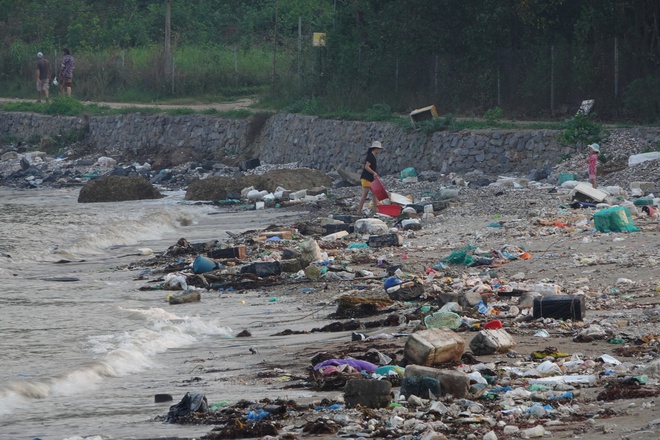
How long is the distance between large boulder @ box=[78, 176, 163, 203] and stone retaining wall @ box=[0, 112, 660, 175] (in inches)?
180

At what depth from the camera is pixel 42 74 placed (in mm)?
37031

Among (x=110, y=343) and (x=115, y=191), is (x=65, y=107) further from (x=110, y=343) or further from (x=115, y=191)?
(x=110, y=343)

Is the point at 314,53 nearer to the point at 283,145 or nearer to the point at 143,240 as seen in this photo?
the point at 283,145

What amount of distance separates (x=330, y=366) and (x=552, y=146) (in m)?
14.9

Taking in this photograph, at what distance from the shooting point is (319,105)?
28.8 meters

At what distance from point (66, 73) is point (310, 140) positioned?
12.9 metres

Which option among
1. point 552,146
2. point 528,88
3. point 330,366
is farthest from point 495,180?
point 330,366

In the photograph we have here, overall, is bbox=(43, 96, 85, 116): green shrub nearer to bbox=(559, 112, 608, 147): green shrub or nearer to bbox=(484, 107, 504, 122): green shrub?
bbox=(484, 107, 504, 122): green shrub

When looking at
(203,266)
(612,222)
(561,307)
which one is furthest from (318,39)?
(561,307)

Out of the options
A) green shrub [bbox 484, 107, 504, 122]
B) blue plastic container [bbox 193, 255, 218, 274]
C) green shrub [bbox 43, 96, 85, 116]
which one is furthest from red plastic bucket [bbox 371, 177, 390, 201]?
green shrub [bbox 43, 96, 85, 116]

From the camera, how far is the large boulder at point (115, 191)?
24922 mm

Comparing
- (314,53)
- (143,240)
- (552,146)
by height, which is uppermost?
(314,53)

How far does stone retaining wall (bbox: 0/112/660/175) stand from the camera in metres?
21.9

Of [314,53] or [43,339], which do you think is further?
[314,53]
